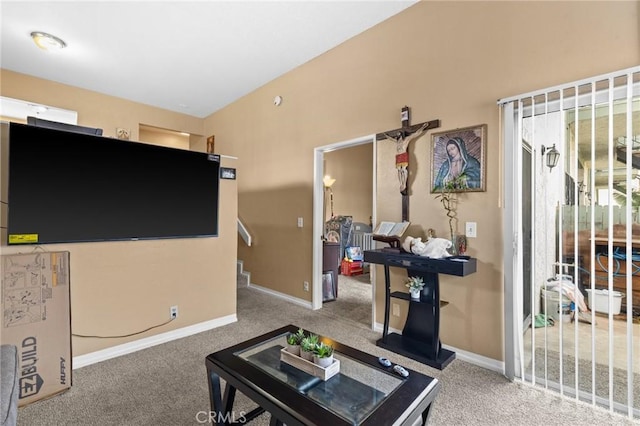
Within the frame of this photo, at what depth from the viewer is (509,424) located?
72.4 inches

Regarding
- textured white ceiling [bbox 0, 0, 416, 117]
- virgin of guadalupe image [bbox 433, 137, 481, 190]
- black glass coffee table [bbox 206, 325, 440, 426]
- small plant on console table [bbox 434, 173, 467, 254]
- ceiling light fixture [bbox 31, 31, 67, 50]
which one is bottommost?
black glass coffee table [bbox 206, 325, 440, 426]

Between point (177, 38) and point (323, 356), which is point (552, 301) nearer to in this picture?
point (323, 356)

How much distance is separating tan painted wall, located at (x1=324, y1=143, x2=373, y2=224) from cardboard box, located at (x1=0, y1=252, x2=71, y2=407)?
545 centimetres

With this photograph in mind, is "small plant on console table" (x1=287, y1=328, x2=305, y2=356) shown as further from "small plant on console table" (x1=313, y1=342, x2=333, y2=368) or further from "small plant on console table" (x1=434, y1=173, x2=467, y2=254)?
"small plant on console table" (x1=434, y1=173, x2=467, y2=254)

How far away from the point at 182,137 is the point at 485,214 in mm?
6761

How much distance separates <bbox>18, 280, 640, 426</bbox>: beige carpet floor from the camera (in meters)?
1.87

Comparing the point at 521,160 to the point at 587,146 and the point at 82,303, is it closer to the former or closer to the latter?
the point at 587,146

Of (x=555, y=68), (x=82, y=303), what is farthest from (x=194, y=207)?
(x=555, y=68)

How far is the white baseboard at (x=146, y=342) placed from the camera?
8.38ft

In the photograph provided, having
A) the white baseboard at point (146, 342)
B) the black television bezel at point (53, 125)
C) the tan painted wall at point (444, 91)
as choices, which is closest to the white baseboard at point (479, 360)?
the tan painted wall at point (444, 91)

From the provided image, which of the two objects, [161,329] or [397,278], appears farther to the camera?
[397,278]

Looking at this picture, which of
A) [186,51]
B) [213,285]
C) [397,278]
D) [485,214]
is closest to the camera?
[485,214]

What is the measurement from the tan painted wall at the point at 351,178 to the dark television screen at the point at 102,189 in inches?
164

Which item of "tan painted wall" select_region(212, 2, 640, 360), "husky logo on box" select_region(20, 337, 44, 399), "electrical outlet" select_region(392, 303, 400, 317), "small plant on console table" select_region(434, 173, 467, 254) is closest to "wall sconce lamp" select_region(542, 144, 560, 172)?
"tan painted wall" select_region(212, 2, 640, 360)
